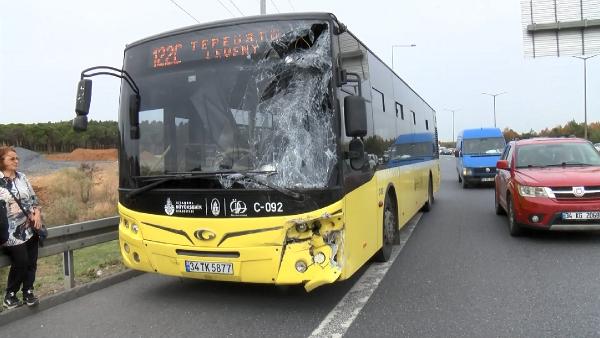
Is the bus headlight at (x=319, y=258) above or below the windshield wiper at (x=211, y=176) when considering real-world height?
below

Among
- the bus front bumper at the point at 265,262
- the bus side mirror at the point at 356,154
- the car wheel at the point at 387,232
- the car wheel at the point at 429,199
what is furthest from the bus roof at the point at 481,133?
the bus front bumper at the point at 265,262

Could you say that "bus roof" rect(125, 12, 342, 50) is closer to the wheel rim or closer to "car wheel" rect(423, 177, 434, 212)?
the wheel rim

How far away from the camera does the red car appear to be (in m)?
7.88

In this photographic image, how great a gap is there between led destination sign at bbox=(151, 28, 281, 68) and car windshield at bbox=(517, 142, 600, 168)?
621cm

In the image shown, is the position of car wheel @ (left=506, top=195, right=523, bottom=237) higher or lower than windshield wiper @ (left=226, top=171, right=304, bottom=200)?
lower

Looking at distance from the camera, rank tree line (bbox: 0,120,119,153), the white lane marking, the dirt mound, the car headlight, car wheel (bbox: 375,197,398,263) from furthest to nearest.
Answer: tree line (bbox: 0,120,119,153) < the dirt mound < the car headlight < car wheel (bbox: 375,197,398,263) < the white lane marking

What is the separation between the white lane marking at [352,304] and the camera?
14.9ft

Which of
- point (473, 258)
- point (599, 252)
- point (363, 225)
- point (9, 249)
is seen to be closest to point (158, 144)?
point (9, 249)

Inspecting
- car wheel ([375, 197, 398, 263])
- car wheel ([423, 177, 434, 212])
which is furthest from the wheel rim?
car wheel ([423, 177, 434, 212])

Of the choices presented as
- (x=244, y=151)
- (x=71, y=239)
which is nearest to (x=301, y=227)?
(x=244, y=151)

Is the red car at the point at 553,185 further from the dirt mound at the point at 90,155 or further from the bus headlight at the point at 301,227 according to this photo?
the dirt mound at the point at 90,155

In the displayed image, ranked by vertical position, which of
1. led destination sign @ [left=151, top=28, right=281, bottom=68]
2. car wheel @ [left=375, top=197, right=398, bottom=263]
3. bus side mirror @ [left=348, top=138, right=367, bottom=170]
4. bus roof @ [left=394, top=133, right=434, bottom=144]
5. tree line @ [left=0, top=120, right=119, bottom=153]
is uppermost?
tree line @ [left=0, top=120, right=119, bottom=153]

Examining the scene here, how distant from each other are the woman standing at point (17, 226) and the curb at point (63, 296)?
9 cm

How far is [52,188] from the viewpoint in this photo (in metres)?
23.7
